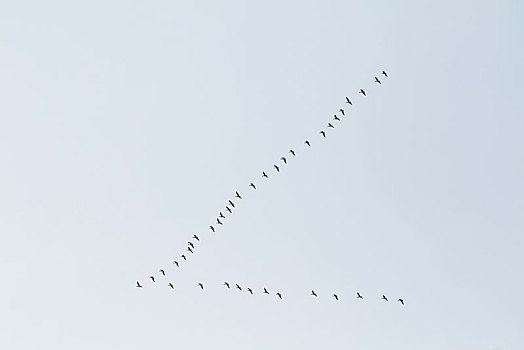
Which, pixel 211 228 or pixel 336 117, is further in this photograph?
pixel 211 228

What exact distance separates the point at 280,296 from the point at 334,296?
30.1 feet

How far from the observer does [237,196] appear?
616 ft

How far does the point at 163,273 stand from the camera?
198m

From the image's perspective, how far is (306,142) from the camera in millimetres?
178000

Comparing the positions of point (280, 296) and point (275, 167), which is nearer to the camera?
point (275, 167)

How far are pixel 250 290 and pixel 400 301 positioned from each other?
82.8 ft

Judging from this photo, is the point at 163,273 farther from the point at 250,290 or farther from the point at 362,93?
the point at 362,93

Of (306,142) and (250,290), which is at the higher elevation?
(306,142)

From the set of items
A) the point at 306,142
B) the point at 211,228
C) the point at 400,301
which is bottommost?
the point at 400,301

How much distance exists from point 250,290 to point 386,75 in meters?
43.0

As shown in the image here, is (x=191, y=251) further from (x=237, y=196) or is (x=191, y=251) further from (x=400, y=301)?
(x=400, y=301)

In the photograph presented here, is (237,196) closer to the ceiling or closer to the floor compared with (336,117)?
closer to the floor

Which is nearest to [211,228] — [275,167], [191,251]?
[191,251]

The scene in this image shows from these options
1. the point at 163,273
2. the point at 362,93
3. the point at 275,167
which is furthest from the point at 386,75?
the point at 163,273
